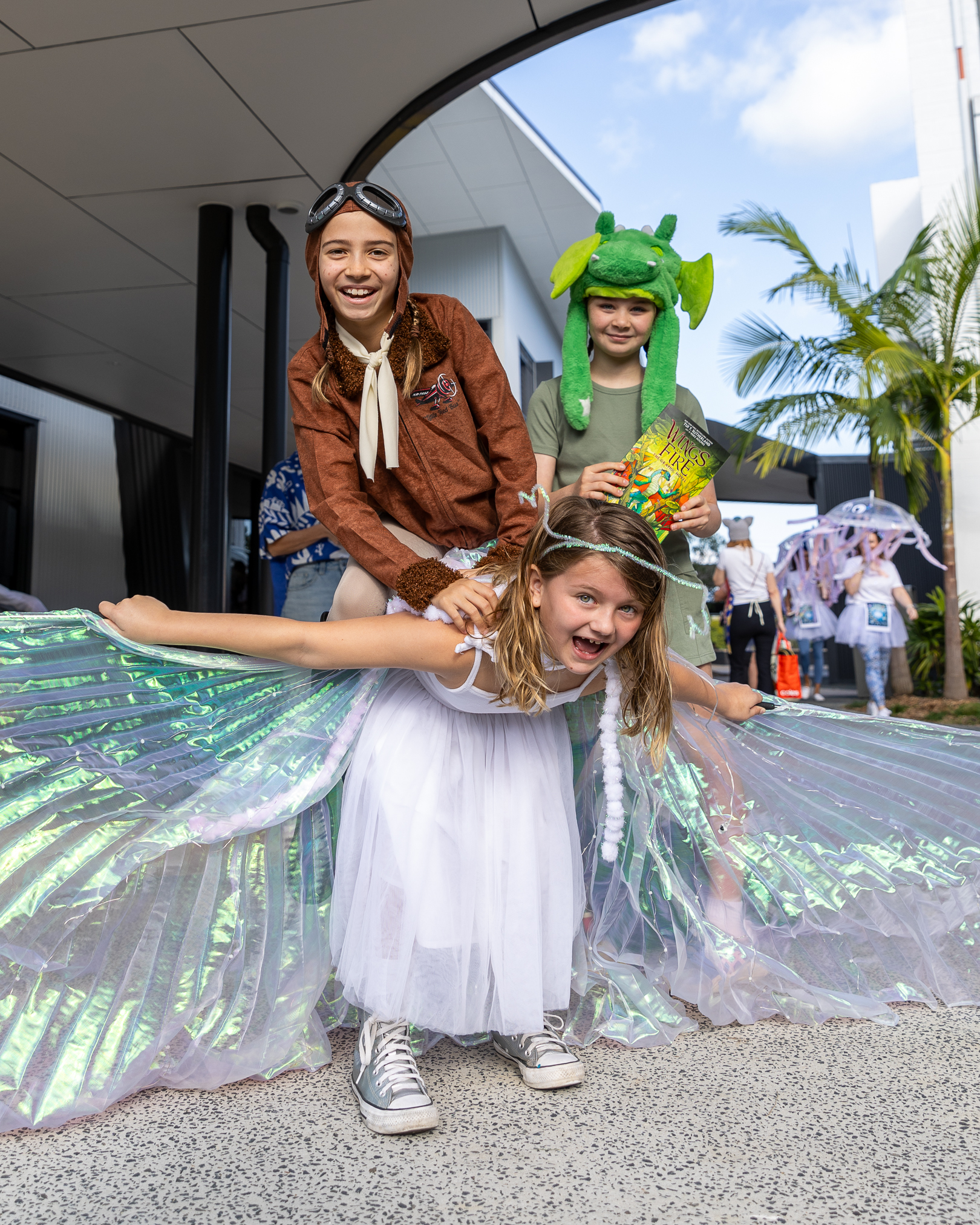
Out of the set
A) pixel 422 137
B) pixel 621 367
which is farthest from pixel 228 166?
pixel 621 367

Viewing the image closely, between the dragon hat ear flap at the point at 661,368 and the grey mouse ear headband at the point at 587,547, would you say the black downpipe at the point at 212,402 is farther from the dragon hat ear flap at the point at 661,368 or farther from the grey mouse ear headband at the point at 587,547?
the grey mouse ear headband at the point at 587,547

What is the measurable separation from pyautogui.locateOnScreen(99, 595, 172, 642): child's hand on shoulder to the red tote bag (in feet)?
20.5

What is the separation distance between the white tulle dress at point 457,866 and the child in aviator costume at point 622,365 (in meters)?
0.56

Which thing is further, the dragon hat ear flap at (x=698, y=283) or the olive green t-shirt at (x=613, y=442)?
the dragon hat ear flap at (x=698, y=283)

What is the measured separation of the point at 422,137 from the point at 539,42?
7.48ft

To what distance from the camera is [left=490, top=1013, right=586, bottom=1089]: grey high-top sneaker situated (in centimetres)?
150

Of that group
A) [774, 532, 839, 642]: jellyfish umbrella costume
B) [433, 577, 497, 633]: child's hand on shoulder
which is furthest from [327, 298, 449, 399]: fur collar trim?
[774, 532, 839, 642]: jellyfish umbrella costume

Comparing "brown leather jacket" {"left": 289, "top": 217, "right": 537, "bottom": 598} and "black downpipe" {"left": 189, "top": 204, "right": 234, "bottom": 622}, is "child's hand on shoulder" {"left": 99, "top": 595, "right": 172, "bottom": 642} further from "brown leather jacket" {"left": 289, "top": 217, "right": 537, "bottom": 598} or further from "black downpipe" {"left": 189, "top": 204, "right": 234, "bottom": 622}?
"black downpipe" {"left": 189, "top": 204, "right": 234, "bottom": 622}

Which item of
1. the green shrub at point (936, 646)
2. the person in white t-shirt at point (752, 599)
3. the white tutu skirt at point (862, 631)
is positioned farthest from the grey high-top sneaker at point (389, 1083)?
the green shrub at point (936, 646)

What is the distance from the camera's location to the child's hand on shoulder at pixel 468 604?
5.17 feet

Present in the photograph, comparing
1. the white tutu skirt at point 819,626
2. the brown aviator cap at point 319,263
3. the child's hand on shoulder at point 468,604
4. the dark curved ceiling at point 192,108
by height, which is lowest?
the child's hand on shoulder at point 468,604

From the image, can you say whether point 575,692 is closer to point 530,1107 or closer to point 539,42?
point 530,1107

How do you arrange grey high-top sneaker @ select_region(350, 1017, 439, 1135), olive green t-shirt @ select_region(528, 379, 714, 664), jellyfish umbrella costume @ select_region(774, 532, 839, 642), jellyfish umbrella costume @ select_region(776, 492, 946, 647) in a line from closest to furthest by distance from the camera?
1. grey high-top sneaker @ select_region(350, 1017, 439, 1135)
2. olive green t-shirt @ select_region(528, 379, 714, 664)
3. jellyfish umbrella costume @ select_region(776, 492, 946, 647)
4. jellyfish umbrella costume @ select_region(774, 532, 839, 642)

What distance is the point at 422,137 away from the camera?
20.7ft
